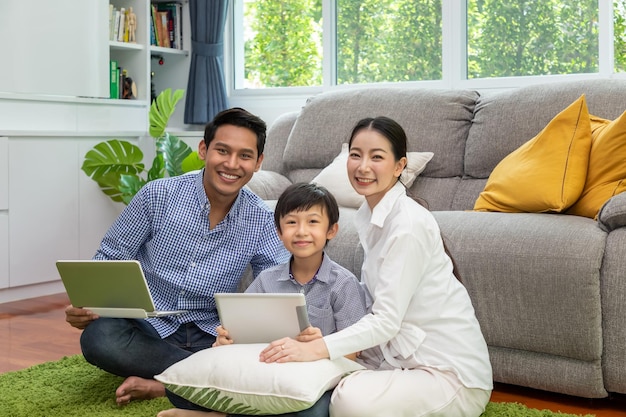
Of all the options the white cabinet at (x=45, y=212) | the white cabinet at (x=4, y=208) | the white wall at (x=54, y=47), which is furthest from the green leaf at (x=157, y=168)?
the white cabinet at (x=4, y=208)

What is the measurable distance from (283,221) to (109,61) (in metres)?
2.99

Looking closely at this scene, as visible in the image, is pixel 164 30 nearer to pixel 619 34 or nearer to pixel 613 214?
pixel 619 34

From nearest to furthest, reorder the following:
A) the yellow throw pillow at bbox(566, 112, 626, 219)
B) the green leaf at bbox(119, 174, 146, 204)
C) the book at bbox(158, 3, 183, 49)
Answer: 1. the yellow throw pillow at bbox(566, 112, 626, 219)
2. the green leaf at bbox(119, 174, 146, 204)
3. the book at bbox(158, 3, 183, 49)

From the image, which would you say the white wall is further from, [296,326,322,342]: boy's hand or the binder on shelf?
[296,326,322,342]: boy's hand

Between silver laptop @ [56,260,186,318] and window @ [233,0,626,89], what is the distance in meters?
2.76

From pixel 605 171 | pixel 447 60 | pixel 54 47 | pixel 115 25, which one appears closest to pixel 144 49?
pixel 115 25

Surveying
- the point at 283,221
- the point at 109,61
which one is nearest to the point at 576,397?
the point at 283,221

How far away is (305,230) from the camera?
2119mm

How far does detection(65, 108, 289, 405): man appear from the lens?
94.8 inches

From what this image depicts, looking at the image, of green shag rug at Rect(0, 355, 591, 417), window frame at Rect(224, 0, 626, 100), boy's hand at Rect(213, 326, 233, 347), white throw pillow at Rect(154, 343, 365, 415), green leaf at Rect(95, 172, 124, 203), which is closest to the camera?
white throw pillow at Rect(154, 343, 365, 415)

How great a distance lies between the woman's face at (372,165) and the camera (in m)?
2.11

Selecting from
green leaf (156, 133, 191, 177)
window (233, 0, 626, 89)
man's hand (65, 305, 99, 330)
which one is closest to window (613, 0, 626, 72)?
window (233, 0, 626, 89)

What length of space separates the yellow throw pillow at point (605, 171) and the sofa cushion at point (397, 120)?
2.30 feet

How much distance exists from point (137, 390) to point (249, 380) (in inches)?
24.9
